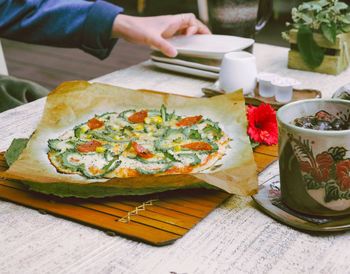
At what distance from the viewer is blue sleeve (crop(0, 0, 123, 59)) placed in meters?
1.75

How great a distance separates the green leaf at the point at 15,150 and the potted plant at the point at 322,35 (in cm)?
92

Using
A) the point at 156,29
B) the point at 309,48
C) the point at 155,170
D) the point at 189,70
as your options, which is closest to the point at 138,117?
the point at 155,170

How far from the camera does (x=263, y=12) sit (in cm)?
189

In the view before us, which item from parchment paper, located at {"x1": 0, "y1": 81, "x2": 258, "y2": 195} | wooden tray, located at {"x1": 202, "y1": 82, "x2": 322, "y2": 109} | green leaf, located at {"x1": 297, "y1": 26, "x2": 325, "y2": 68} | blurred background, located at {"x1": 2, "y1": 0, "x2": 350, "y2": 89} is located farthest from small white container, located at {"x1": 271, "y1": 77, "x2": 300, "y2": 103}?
blurred background, located at {"x1": 2, "y1": 0, "x2": 350, "y2": 89}

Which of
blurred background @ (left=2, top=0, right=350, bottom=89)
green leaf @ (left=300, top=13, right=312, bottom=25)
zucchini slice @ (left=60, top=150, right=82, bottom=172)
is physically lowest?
blurred background @ (left=2, top=0, right=350, bottom=89)

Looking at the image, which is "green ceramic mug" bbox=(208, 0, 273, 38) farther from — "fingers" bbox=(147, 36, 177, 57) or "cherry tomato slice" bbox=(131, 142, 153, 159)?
"cherry tomato slice" bbox=(131, 142, 153, 159)

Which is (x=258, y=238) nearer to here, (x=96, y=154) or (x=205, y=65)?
(x=96, y=154)

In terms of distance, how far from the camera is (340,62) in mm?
1660

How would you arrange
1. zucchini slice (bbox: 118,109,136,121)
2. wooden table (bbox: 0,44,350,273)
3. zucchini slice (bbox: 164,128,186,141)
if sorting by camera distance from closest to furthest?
wooden table (bbox: 0,44,350,273), zucchini slice (bbox: 164,128,186,141), zucchini slice (bbox: 118,109,136,121)

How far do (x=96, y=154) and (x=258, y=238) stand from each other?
1.19ft

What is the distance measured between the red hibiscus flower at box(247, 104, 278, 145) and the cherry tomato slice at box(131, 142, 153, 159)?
22cm

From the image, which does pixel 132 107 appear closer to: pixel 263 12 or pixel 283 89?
pixel 283 89

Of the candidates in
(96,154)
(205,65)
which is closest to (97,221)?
(96,154)

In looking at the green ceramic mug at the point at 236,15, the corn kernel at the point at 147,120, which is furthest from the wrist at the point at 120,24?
the corn kernel at the point at 147,120
